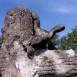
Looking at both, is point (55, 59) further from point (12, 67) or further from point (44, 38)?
point (12, 67)

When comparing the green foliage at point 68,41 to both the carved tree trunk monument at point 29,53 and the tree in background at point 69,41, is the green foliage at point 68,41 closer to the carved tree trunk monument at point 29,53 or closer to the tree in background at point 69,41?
the tree in background at point 69,41

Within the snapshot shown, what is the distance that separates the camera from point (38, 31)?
618 centimetres

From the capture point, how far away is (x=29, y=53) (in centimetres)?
595

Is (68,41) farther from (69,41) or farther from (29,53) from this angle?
(29,53)

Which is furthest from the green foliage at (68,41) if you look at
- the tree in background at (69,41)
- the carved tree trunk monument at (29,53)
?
the carved tree trunk monument at (29,53)

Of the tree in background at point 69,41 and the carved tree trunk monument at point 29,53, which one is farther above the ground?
the tree in background at point 69,41

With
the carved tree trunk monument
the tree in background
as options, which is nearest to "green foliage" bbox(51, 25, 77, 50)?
the tree in background

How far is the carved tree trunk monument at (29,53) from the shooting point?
5965 mm

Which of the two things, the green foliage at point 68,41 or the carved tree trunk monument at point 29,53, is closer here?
the carved tree trunk monument at point 29,53

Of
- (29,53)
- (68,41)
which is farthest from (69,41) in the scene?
(29,53)

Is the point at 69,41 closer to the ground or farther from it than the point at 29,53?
farther from it

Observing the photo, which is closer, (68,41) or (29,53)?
(29,53)

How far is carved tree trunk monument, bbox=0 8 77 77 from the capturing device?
596cm

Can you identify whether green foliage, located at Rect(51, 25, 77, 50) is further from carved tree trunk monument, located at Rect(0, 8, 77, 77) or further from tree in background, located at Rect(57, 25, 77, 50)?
carved tree trunk monument, located at Rect(0, 8, 77, 77)
